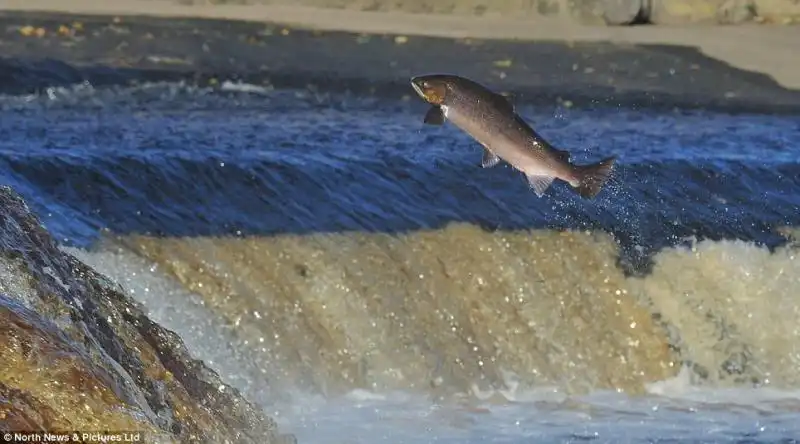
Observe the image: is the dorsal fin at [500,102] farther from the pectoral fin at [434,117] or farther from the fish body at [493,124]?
the pectoral fin at [434,117]

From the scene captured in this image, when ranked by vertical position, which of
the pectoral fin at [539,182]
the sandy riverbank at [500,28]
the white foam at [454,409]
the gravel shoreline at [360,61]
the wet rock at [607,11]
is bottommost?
the white foam at [454,409]

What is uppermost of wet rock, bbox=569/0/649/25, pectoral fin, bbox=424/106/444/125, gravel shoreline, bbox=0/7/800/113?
wet rock, bbox=569/0/649/25

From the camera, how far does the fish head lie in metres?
5.20

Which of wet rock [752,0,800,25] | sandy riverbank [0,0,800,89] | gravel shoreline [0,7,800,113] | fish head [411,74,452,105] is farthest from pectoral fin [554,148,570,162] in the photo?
wet rock [752,0,800,25]

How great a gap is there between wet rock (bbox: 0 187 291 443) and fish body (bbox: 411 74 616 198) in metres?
1.21

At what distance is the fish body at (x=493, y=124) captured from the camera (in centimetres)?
523

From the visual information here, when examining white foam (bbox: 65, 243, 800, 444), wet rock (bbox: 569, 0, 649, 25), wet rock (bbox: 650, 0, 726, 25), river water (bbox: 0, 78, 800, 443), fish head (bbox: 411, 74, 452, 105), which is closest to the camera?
fish head (bbox: 411, 74, 452, 105)

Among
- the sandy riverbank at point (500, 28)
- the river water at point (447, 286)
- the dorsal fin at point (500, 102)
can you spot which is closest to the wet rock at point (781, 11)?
the sandy riverbank at point (500, 28)

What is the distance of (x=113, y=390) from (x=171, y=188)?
5.49 m

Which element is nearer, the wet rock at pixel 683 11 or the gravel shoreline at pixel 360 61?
the gravel shoreline at pixel 360 61

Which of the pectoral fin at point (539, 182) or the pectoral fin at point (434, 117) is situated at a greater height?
the pectoral fin at point (434, 117)

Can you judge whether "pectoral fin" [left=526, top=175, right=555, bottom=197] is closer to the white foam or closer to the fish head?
the fish head

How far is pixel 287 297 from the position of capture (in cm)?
782

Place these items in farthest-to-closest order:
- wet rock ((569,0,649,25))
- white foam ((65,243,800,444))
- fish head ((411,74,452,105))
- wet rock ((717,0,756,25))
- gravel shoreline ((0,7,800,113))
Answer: wet rock ((717,0,756,25)) < wet rock ((569,0,649,25)) < gravel shoreline ((0,7,800,113)) < white foam ((65,243,800,444)) < fish head ((411,74,452,105))
